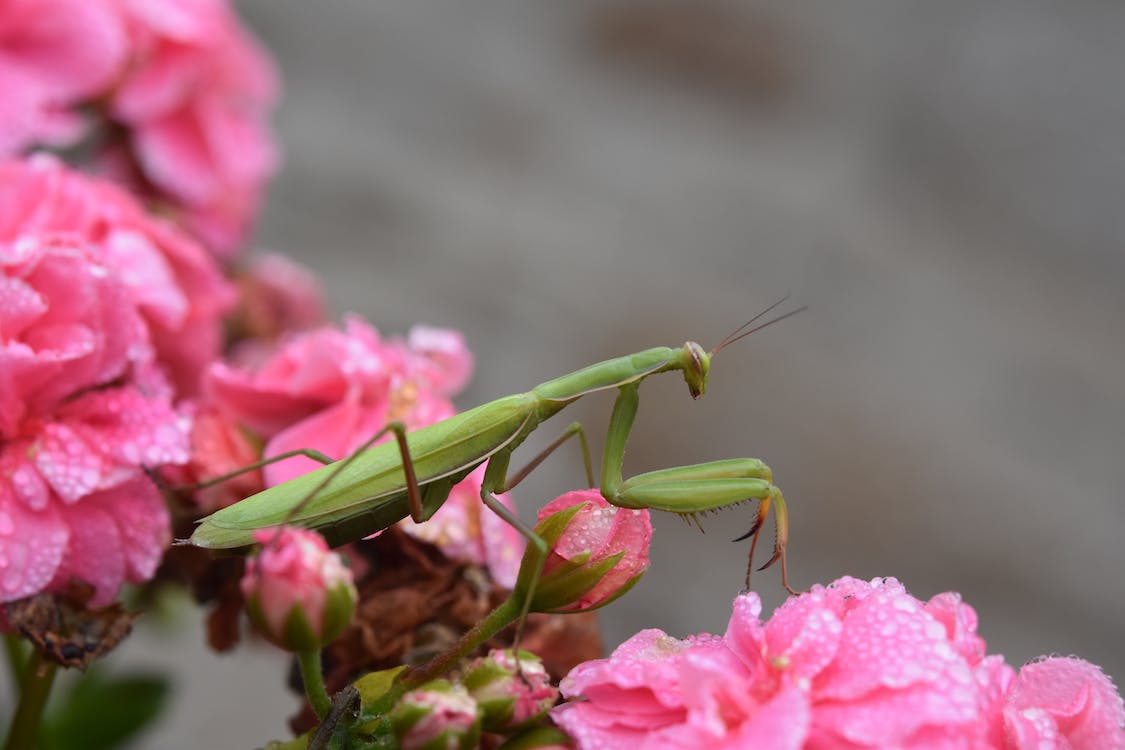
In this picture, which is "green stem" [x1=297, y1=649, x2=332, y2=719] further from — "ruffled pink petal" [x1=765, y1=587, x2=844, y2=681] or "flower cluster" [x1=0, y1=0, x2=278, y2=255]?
"flower cluster" [x1=0, y1=0, x2=278, y2=255]

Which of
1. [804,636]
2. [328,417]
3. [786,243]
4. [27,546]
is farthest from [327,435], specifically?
[786,243]

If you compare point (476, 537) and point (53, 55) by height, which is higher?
point (53, 55)

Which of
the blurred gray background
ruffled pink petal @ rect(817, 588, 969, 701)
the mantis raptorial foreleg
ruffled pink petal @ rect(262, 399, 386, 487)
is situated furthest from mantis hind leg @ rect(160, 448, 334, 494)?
the blurred gray background

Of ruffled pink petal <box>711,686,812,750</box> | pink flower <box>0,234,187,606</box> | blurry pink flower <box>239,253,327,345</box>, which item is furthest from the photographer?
blurry pink flower <box>239,253,327,345</box>

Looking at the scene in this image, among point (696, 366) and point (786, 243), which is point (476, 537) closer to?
point (696, 366)

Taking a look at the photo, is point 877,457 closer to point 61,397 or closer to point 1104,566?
point 1104,566

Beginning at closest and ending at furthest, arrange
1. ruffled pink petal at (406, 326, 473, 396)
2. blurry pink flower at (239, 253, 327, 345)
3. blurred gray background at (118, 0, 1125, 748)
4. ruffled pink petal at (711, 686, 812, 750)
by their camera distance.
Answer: ruffled pink petal at (711, 686, 812, 750) < ruffled pink petal at (406, 326, 473, 396) < blurry pink flower at (239, 253, 327, 345) < blurred gray background at (118, 0, 1125, 748)

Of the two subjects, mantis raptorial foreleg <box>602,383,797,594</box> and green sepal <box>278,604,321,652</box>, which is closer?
green sepal <box>278,604,321,652</box>
